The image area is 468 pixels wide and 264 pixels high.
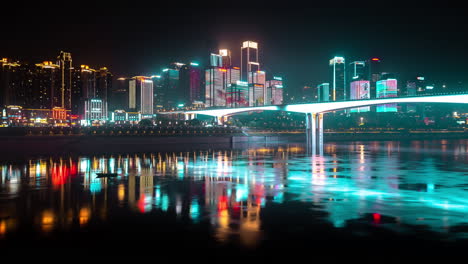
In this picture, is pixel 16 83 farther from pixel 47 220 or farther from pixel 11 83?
pixel 47 220

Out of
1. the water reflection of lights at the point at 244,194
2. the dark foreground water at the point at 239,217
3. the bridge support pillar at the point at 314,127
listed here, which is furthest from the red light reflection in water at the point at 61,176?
the bridge support pillar at the point at 314,127

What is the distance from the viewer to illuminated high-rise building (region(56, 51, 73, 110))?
190 m

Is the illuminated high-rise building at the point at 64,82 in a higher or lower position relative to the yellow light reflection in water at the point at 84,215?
higher

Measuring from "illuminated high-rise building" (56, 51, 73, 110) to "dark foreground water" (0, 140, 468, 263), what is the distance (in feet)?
589

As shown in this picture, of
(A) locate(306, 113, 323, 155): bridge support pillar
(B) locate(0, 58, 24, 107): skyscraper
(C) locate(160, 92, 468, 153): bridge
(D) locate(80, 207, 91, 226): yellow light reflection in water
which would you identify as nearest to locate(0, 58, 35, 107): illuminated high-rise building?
(B) locate(0, 58, 24, 107): skyscraper

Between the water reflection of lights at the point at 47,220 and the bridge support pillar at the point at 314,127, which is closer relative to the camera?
the water reflection of lights at the point at 47,220

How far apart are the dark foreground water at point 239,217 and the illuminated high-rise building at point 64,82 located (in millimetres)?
179537

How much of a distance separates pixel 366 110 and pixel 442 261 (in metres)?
200

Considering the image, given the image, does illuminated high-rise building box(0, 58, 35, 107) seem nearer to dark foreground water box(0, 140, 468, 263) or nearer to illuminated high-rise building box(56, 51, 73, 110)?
illuminated high-rise building box(56, 51, 73, 110)

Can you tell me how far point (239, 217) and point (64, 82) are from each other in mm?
197124

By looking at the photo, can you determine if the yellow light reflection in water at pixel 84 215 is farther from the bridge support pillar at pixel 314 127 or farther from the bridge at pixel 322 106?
the bridge support pillar at pixel 314 127

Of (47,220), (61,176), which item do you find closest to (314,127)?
(61,176)

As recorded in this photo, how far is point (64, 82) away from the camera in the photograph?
192 m

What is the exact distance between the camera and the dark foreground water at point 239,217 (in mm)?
10438
